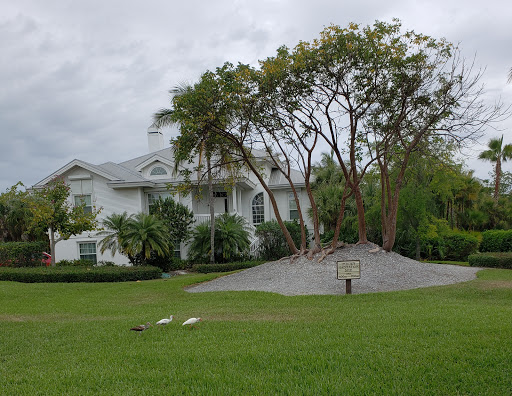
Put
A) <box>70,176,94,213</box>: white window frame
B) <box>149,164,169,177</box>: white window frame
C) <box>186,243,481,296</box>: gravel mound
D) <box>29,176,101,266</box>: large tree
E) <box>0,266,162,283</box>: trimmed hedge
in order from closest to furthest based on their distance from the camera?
<box>186,243,481,296</box>: gravel mound, <box>0,266,162,283</box>: trimmed hedge, <box>29,176,101,266</box>: large tree, <box>70,176,94,213</box>: white window frame, <box>149,164,169,177</box>: white window frame

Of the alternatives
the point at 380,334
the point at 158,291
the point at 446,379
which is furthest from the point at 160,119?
the point at 446,379

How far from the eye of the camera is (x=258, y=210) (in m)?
30.5

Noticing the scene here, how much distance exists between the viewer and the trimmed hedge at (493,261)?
19.6 meters

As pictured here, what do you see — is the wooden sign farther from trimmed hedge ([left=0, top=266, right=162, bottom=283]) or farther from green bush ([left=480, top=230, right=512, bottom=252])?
green bush ([left=480, top=230, right=512, bottom=252])

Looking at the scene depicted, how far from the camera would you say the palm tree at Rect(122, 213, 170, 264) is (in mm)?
21156

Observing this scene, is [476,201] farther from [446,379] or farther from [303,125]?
[446,379]

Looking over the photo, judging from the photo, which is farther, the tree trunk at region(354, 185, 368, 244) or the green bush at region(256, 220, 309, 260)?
the green bush at region(256, 220, 309, 260)

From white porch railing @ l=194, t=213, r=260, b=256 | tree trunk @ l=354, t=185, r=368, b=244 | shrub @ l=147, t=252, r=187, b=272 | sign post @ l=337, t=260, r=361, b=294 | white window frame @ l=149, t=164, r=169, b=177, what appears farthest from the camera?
white window frame @ l=149, t=164, r=169, b=177

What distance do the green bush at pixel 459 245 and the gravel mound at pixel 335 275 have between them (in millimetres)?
7711

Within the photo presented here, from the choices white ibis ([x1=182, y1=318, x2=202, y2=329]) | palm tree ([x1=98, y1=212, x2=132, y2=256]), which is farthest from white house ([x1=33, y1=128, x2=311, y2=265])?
white ibis ([x1=182, y1=318, x2=202, y2=329])

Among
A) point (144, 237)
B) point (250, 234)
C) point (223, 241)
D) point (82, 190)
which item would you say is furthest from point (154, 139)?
point (144, 237)

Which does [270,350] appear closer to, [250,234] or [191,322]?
[191,322]

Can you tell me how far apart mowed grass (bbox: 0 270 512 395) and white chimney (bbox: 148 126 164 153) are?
74.1 ft

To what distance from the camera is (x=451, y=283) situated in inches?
579
